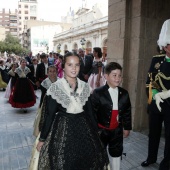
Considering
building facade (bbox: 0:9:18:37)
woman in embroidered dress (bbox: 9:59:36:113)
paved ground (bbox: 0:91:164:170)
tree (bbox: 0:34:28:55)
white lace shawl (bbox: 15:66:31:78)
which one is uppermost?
building facade (bbox: 0:9:18:37)

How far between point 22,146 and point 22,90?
2924 mm

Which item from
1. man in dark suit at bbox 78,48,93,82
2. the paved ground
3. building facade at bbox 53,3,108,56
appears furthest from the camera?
building facade at bbox 53,3,108,56

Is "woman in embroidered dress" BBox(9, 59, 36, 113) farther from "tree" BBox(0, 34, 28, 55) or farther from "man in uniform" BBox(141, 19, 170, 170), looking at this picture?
"tree" BBox(0, 34, 28, 55)

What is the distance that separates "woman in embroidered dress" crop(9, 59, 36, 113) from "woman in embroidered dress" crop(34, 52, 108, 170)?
456 cm

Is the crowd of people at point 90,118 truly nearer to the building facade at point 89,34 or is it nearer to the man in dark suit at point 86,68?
the man in dark suit at point 86,68

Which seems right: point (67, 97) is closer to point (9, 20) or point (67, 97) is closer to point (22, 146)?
point (22, 146)

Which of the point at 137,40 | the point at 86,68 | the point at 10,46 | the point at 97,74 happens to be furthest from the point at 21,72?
the point at 10,46

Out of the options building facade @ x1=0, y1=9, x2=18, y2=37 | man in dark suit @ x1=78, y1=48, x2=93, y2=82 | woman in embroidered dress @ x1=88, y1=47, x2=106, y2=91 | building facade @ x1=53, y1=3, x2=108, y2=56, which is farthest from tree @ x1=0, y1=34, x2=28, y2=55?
building facade @ x1=0, y1=9, x2=18, y2=37

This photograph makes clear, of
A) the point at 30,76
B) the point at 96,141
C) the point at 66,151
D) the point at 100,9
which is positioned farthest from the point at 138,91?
the point at 100,9

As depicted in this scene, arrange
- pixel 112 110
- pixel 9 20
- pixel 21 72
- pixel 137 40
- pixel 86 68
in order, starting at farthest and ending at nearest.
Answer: pixel 9 20
pixel 21 72
pixel 86 68
pixel 137 40
pixel 112 110

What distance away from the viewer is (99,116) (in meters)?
2.69

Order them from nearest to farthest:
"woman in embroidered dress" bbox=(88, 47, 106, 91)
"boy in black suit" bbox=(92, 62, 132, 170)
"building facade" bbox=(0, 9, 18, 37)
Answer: "boy in black suit" bbox=(92, 62, 132, 170)
"woman in embroidered dress" bbox=(88, 47, 106, 91)
"building facade" bbox=(0, 9, 18, 37)

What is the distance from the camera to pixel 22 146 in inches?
156

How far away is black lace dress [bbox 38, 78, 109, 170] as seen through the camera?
7.16 ft
